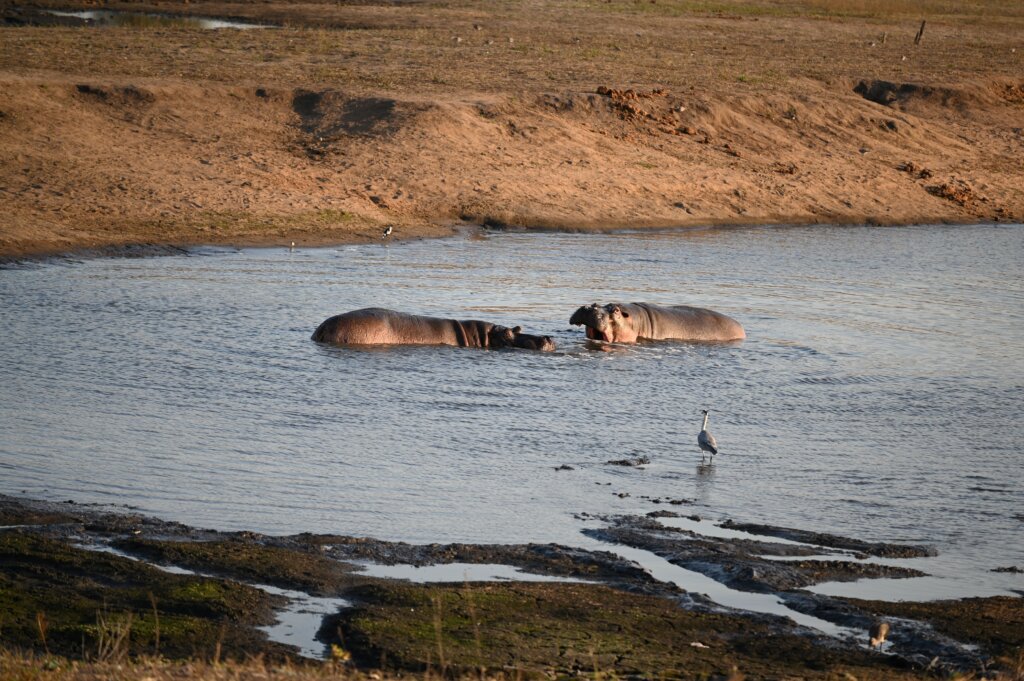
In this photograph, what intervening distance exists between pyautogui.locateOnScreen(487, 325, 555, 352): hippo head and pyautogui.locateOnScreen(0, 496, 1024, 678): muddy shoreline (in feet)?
19.7

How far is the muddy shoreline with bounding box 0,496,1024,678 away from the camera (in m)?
6.30

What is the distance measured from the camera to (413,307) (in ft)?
52.9

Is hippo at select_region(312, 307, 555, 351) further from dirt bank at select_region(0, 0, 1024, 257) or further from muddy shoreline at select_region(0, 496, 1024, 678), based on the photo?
dirt bank at select_region(0, 0, 1024, 257)

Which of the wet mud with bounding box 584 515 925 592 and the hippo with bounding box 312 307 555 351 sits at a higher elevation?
the hippo with bounding box 312 307 555 351

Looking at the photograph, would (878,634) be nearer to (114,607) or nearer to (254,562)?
(254,562)

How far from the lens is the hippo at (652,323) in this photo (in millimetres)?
14781

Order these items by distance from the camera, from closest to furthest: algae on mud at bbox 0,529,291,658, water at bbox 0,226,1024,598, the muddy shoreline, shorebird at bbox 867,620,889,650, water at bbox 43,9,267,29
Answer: algae on mud at bbox 0,529,291,658 < the muddy shoreline < shorebird at bbox 867,620,889,650 < water at bbox 0,226,1024,598 < water at bbox 43,9,267,29

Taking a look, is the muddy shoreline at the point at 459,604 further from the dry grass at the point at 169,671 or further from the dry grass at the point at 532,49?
the dry grass at the point at 532,49

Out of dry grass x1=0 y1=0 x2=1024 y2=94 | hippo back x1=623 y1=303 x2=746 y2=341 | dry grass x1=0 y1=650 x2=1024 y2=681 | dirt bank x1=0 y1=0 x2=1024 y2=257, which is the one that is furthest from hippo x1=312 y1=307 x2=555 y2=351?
dry grass x1=0 y1=0 x2=1024 y2=94

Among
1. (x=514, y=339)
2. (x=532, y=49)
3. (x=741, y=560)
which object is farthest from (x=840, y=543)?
(x=532, y=49)

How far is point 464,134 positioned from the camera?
2419cm

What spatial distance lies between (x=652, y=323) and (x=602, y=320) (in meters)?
0.87

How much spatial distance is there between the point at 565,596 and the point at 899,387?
22.6 ft

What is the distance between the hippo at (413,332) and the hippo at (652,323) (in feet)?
1.91
